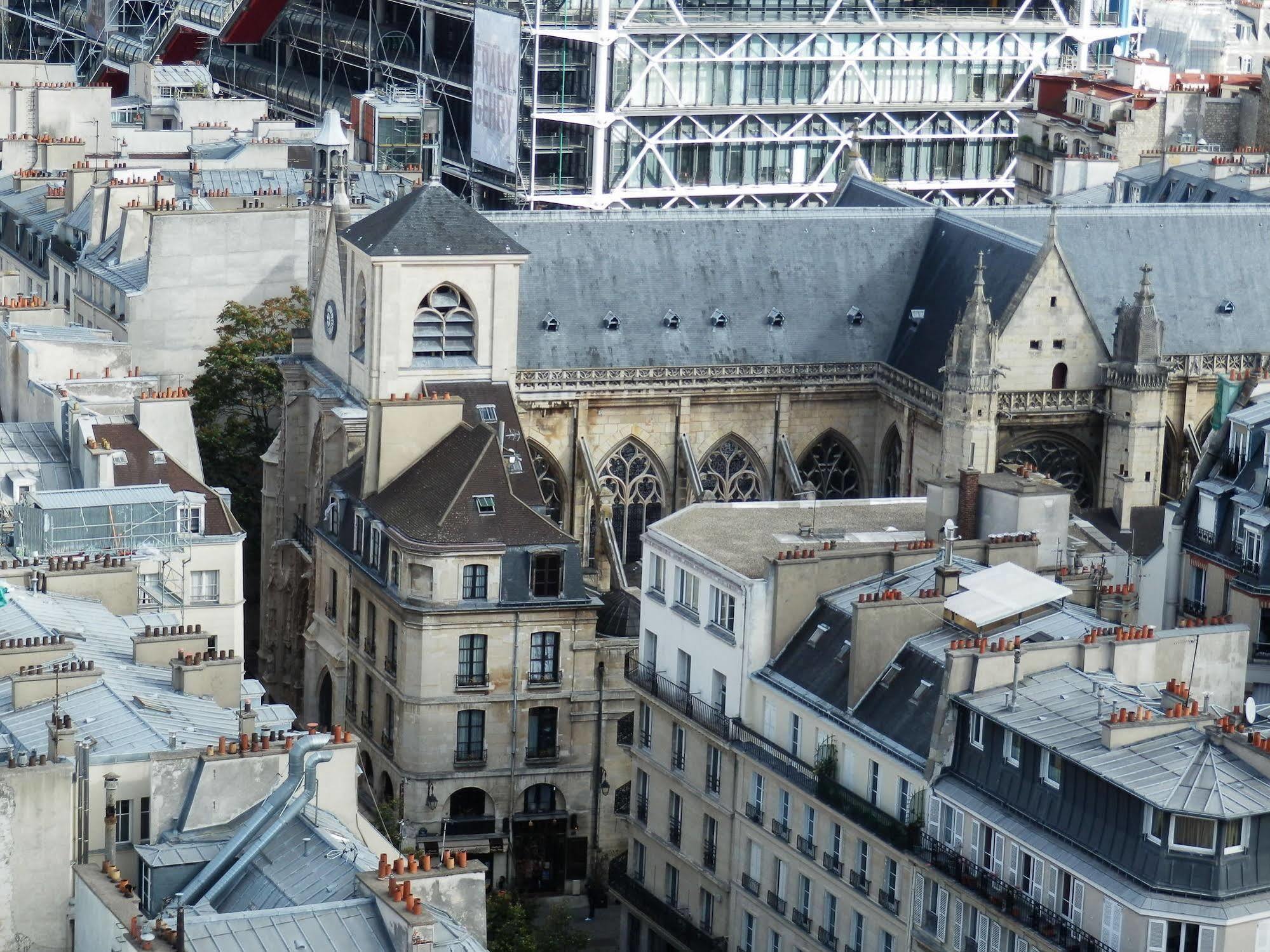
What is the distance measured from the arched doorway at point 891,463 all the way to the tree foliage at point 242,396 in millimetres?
21193

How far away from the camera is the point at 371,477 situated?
9844 cm

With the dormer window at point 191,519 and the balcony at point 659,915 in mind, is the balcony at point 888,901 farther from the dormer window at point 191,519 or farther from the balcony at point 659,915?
the dormer window at point 191,519

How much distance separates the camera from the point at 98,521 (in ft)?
277

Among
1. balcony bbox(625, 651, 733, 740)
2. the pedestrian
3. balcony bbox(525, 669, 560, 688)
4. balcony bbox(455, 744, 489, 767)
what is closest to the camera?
balcony bbox(625, 651, 733, 740)

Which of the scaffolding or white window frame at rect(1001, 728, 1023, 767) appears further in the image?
the scaffolding

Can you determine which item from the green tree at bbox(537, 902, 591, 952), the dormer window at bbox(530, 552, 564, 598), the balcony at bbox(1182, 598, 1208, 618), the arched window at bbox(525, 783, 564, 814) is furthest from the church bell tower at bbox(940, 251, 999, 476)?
the green tree at bbox(537, 902, 591, 952)

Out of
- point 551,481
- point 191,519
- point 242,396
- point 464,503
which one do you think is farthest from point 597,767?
point 242,396

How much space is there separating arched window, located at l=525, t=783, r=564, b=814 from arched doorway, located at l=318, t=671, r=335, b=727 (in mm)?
8364

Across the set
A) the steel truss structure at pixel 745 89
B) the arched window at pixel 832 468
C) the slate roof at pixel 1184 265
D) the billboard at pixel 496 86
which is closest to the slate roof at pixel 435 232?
the arched window at pixel 832 468

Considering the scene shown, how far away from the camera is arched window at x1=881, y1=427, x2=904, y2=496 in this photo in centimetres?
11038

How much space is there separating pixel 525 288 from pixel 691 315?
578cm

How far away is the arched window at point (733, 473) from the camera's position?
362 feet

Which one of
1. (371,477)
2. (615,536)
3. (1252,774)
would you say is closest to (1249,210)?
(615,536)

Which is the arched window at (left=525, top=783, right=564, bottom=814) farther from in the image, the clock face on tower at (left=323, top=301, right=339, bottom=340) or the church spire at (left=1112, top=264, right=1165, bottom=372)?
the church spire at (left=1112, top=264, right=1165, bottom=372)
